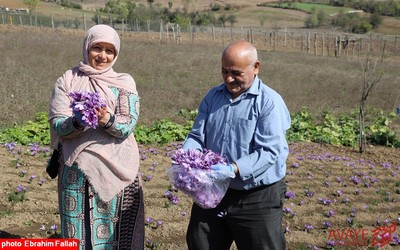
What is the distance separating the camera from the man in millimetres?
2488

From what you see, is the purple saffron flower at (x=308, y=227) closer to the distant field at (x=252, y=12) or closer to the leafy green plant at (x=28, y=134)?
the leafy green plant at (x=28, y=134)

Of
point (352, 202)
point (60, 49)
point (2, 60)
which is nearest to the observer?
point (352, 202)

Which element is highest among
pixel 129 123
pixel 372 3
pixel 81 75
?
pixel 81 75

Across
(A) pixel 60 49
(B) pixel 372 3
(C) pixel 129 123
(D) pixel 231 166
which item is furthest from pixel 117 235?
(B) pixel 372 3

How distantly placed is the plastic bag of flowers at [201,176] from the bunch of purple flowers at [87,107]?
468 mm

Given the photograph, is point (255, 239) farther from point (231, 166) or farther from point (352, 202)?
point (352, 202)

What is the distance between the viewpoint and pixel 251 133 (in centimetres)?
254

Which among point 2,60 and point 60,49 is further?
point 60,49

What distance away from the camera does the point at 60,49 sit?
1802 cm

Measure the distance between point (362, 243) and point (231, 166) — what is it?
102 inches

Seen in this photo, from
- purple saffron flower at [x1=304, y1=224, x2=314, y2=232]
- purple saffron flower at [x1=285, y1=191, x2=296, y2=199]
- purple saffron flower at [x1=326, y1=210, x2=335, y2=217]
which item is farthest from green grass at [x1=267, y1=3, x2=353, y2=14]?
purple saffron flower at [x1=304, y1=224, x2=314, y2=232]

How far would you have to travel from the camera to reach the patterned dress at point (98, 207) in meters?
2.83

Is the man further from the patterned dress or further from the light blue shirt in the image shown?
the patterned dress

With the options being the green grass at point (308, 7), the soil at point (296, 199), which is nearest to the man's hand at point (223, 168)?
the soil at point (296, 199)
